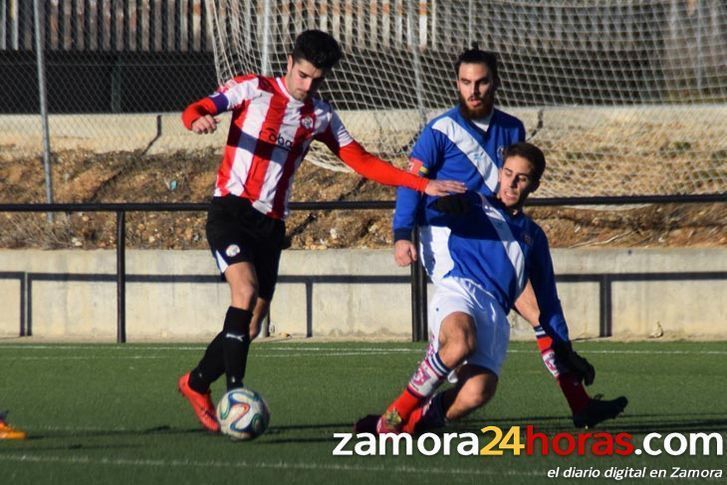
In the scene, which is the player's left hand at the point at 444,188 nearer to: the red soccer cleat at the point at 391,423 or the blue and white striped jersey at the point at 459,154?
the blue and white striped jersey at the point at 459,154

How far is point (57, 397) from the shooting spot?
27.4 ft

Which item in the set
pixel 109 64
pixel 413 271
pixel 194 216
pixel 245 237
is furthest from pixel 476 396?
pixel 109 64

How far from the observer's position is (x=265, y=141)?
23.0 feet

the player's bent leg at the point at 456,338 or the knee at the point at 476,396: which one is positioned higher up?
the player's bent leg at the point at 456,338

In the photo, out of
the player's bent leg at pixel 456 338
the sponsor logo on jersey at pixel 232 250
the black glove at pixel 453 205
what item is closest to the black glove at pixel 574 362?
→ the player's bent leg at pixel 456 338

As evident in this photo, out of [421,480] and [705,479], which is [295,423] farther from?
[705,479]

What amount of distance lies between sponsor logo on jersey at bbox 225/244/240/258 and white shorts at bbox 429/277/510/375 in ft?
3.61

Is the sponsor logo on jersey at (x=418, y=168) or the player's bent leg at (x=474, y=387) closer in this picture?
the player's bent leg at (x=474, y=387)

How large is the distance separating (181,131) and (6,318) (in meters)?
4.03

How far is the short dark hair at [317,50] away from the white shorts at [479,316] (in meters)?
1.32

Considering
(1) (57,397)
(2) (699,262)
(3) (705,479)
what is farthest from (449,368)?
(2) (699,262)

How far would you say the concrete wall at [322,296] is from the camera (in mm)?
12203

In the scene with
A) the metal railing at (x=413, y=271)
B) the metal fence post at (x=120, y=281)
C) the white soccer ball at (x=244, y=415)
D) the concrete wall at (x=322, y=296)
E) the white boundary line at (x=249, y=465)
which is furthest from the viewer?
the metal fence post at (x=120, y=281)

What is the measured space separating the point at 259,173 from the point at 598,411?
79.8 inches
